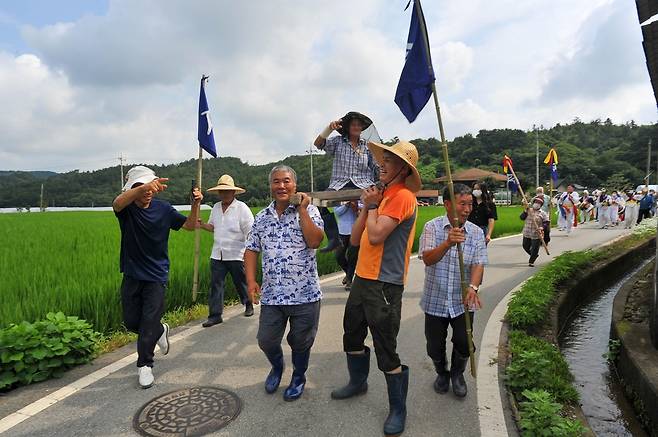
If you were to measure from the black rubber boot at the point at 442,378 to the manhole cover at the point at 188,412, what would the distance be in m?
1.49

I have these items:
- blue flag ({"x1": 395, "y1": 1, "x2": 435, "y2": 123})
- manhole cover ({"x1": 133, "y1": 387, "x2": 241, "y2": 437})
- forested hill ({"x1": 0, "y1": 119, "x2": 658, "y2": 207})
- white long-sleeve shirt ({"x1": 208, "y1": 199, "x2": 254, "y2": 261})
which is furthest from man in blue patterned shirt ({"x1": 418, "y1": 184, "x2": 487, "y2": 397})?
forested hill ({"x1": 0, "y1": 119, "x2": 658, "y2": 207})

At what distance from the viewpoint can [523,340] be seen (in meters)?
4.06

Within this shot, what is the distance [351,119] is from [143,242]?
2.59 meters

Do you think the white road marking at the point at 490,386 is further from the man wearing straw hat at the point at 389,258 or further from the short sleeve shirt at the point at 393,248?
the short sleeve shirt at the point at 393,248

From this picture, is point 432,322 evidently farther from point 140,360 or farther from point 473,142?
point 473,142

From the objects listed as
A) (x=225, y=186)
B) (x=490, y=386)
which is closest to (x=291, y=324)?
(x=490, y=386)

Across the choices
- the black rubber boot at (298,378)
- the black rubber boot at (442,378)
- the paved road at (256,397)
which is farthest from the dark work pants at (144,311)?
the black rubber boot at (442,378)

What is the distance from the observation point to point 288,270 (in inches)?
124

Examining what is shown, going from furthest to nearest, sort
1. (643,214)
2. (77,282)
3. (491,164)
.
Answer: (491,164) → (643,214) → (77,282)

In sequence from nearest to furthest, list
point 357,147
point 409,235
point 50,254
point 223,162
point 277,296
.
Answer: point 409,235 → point 277,296 → point 357,147 → point 50,254 → point 223,162

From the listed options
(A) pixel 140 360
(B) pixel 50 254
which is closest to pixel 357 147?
(A) pixel 140 360

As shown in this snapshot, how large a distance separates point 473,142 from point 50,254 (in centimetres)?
7572

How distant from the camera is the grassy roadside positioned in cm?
264

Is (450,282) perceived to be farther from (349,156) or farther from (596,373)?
(596,373)
